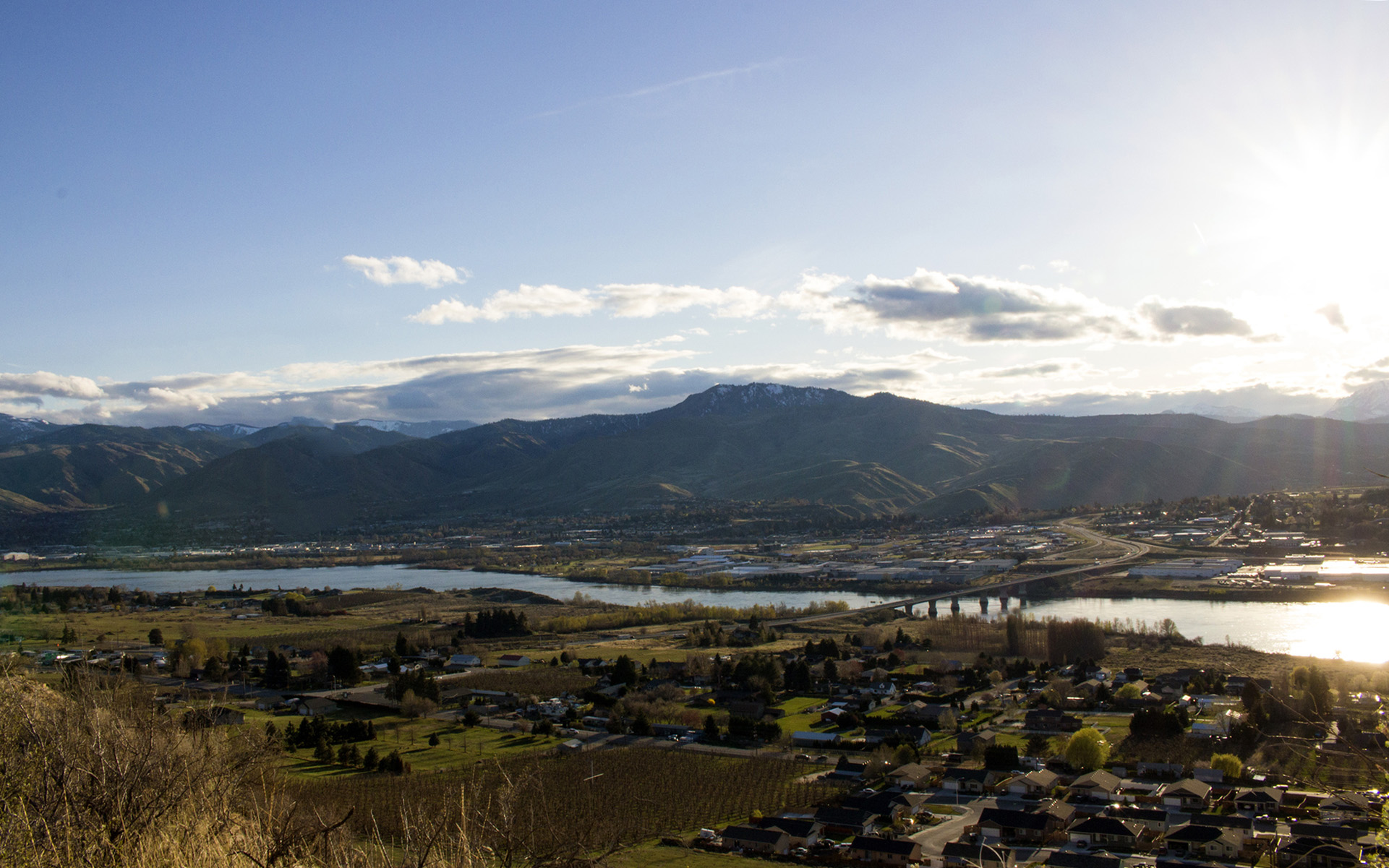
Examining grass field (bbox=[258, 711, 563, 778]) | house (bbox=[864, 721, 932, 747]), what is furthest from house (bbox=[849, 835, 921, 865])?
grass field (bbox=[258, 711, 563, 778])

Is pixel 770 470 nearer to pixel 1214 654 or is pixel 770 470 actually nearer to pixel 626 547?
pixel 626 547

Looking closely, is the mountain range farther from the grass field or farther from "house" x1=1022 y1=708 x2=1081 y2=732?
the grass field

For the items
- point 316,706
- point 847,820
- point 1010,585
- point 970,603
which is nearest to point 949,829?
point 847,820

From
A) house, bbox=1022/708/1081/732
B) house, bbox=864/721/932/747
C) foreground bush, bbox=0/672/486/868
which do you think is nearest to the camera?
foreground bush, bbox=0/672/486/868

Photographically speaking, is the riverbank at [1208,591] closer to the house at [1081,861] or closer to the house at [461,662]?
the house at [461,662]

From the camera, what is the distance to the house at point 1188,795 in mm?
13016

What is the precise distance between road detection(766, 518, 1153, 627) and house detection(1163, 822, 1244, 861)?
887 inches

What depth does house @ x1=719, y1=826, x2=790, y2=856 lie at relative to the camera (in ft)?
39.4

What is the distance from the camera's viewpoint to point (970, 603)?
1574 inches

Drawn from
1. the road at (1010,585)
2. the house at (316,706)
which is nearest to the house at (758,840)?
the house at (316,706)

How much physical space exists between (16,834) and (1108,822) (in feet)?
39.6

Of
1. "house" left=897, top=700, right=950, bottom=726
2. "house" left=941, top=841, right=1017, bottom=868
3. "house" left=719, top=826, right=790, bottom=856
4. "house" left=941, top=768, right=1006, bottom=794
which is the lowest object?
"house" left=897, top=700, right=950, bottom=726

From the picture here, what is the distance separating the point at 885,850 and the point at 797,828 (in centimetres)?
143

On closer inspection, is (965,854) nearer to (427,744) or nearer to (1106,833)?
(1106,833)
